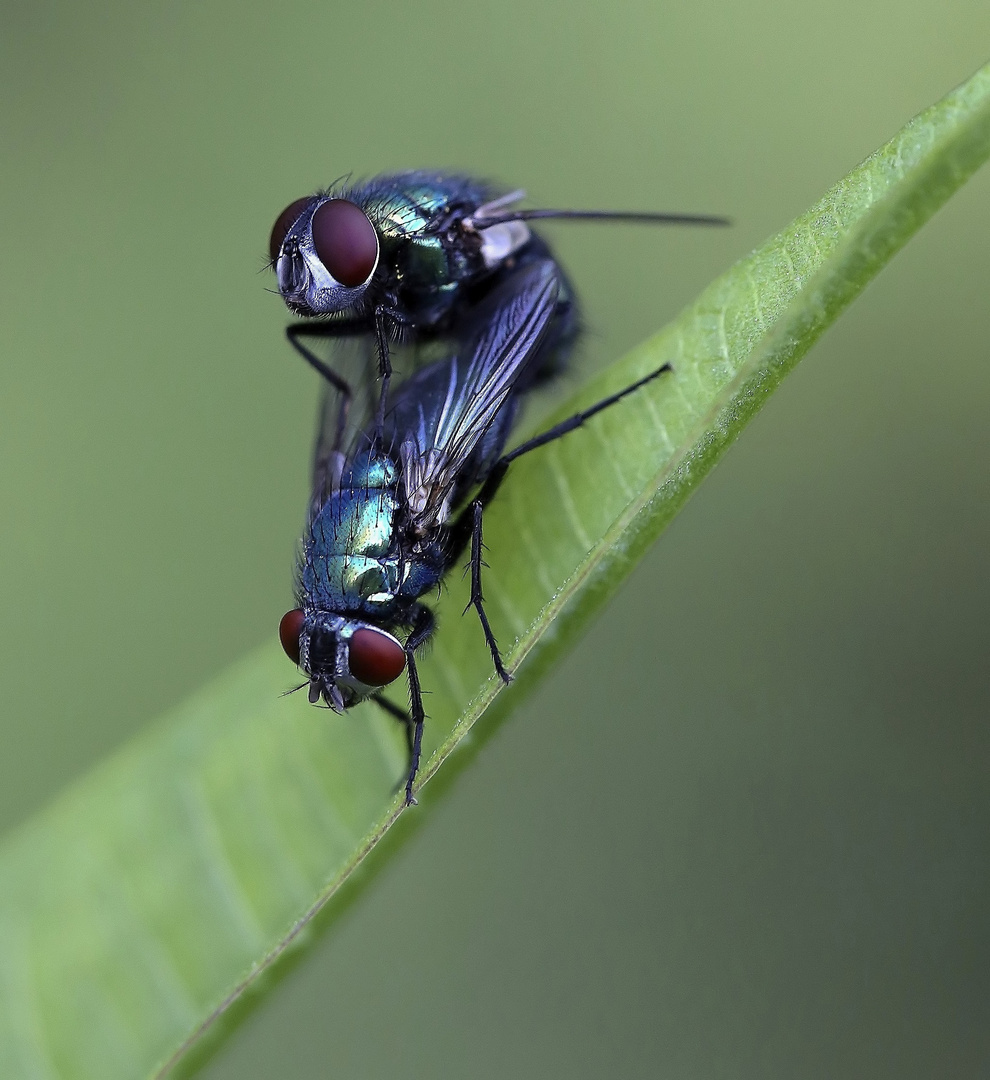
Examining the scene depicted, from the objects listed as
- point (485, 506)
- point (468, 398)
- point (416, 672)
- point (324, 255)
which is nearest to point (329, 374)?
point (324, 255)

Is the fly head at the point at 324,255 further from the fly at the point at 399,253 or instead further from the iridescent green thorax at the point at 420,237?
the iridescent green thorax at the point at 420,237

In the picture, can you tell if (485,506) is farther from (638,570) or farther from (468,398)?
(638,570)

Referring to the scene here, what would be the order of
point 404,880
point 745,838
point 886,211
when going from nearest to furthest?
point 886,211 → point 745,838 → point 404,880

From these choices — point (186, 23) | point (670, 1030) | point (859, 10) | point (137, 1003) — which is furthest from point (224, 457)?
point (137, 1003)

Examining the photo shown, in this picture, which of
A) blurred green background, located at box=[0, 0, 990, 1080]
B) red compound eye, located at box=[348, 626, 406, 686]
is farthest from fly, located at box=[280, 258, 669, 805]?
blurred green background, located at box=[0, 0, 990, 1080]

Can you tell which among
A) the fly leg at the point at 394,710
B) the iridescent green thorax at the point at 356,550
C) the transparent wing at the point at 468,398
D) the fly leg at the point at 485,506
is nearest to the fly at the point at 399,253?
the transparent wing at the point at 468,398

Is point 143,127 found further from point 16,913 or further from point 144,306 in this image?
point 16,913
